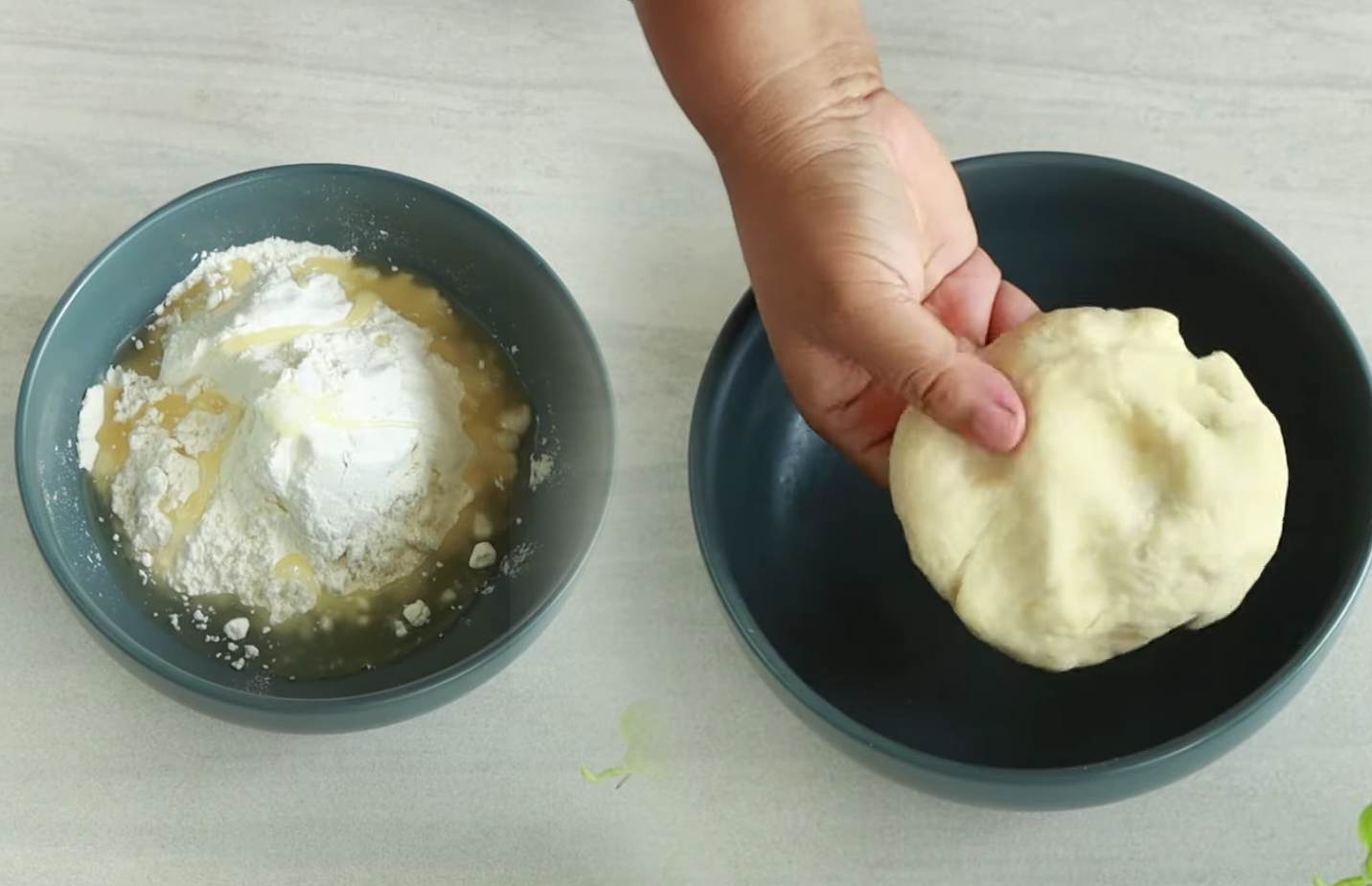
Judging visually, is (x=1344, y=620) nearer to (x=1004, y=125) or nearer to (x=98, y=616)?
(x=1004, y=125)

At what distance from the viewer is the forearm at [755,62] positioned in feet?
2.79

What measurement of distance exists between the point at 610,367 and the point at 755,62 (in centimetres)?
24

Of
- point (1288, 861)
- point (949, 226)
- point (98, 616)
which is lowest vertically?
point (1288, 861)

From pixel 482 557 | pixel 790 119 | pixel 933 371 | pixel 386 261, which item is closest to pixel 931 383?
pixel 933 371

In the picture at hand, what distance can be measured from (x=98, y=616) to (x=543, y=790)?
0.93 ft

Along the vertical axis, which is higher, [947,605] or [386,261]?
[386,261]

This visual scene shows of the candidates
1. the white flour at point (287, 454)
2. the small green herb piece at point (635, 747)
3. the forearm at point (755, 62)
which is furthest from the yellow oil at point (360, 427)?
the forearm at point (755, 62)

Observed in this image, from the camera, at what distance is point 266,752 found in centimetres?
87

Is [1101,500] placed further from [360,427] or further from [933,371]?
[360,427]

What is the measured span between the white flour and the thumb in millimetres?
295

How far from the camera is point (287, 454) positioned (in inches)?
33.8

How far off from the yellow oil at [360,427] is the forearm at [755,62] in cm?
A: 23

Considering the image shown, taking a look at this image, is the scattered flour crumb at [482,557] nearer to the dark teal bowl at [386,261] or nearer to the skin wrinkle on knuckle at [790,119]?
the dark teal bowl at [386,261]

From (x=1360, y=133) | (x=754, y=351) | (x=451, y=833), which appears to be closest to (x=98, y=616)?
(x=451, y=833)
